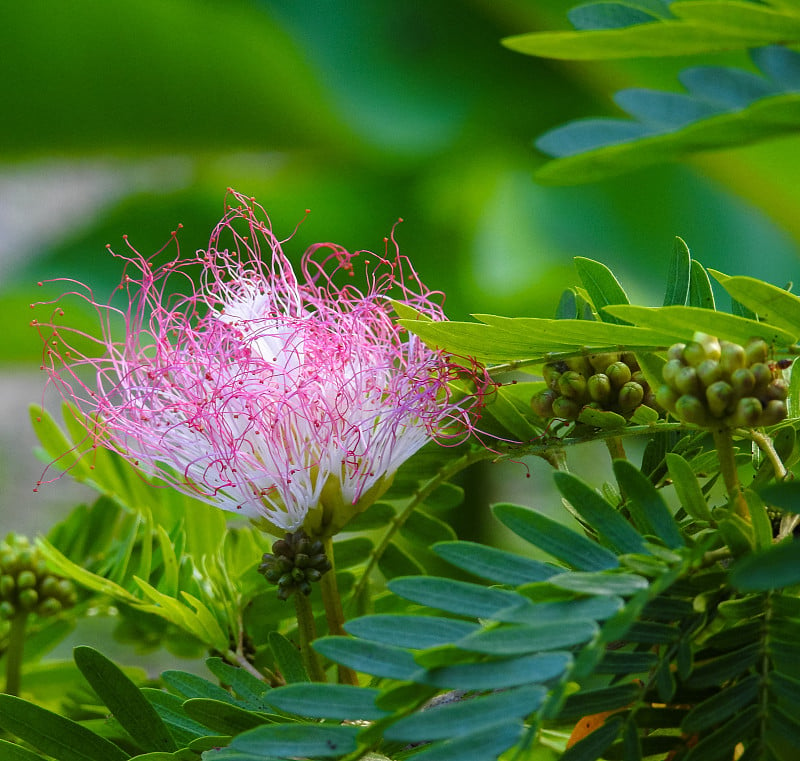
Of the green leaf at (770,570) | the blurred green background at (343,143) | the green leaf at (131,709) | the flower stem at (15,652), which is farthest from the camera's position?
the blurred green background at (343,143)

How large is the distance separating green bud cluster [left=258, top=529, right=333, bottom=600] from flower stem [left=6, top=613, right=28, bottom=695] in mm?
151

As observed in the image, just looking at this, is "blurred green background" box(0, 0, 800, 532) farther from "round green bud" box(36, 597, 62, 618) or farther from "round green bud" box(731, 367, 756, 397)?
"round green bud" box(731, 367, 756, 397)

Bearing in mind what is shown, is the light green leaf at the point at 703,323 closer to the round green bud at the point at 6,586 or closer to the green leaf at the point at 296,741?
the green leaf at the point at 296,741

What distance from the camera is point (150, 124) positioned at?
180 centimetres

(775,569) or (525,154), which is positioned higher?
(525,154)

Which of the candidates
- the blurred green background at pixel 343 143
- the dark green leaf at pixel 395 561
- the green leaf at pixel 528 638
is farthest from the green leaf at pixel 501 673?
the blurred green background at pixel 343 143

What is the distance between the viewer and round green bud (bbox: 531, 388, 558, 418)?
307 mm

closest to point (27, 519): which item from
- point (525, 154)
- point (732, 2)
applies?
point (525, 154)

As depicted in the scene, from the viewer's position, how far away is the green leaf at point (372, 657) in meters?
0.20

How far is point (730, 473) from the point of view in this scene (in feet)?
0.79

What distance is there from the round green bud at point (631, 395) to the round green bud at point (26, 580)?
0.28 meters

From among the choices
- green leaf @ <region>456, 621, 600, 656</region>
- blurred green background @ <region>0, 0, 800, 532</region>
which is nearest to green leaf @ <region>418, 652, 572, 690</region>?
green leaf @ <region>456, 621, 600, 656</region>

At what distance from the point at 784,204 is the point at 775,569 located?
5.70 ft

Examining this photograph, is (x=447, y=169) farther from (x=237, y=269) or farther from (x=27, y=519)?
(x=237, y=269)
